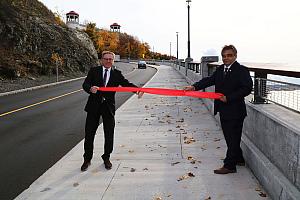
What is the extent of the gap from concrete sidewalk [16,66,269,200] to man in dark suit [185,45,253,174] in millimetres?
373

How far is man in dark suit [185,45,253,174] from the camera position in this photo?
17.3 feet

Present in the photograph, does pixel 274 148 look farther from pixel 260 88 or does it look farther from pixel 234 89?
pixel 260 88

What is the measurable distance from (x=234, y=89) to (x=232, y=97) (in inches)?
7.6

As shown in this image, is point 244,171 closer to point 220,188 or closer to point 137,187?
point 220,188

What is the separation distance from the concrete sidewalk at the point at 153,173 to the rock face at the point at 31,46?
22.7 m

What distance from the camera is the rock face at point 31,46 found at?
32.4 m

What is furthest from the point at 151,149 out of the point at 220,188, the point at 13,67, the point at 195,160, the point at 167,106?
the point at 13,67

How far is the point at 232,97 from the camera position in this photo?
524cm

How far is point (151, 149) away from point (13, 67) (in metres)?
25.3

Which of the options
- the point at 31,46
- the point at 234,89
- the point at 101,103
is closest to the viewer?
the point at 234,89

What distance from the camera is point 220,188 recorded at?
498cm

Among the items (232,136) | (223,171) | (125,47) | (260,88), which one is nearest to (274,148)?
(232,136)

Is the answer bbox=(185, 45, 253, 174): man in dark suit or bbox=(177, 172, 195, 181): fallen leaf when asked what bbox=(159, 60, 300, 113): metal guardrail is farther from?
bbox=(177, 172, 195, 181): fallen leaf

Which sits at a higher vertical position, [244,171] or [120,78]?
[120,78]
